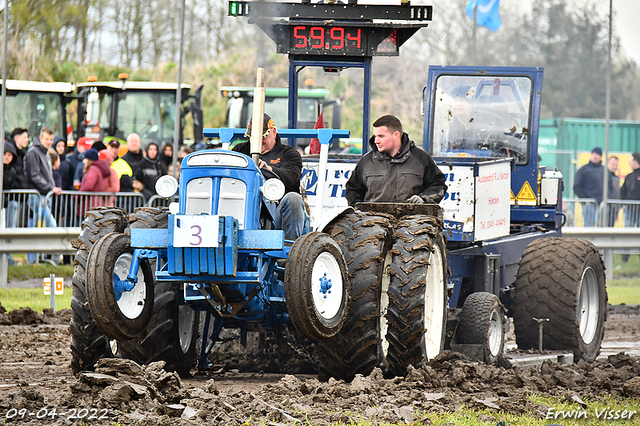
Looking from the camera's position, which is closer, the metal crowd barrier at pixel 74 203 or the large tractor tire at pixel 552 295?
the large tractor tire at pixel 552 295

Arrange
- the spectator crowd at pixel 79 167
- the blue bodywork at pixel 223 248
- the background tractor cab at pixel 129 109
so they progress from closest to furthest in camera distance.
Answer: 1. the blue bodywork at pixel 223 248
2. the spectator crowd at pixel 79 167
3. the background tractor cab at pixel 129 109

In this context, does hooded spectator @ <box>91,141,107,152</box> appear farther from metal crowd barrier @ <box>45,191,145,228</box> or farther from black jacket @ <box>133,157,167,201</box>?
metal crowd barrier @ <box>45,191,145,228</box>

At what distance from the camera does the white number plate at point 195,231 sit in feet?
22.1

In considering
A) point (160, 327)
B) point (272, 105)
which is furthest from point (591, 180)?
point (160, 327)

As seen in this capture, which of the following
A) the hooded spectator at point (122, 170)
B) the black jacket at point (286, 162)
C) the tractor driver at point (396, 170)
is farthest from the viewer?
the hooded spectator at point (122, 170)

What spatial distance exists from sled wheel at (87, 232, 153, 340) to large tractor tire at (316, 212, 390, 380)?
4.35 feet

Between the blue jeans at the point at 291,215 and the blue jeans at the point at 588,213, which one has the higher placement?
the blue jeans at the point at 291,215

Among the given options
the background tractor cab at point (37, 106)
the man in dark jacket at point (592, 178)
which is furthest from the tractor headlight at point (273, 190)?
the background tractor cab at point (37, 106)

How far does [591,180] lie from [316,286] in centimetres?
1420

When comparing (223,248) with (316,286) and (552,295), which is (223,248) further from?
(552,295)

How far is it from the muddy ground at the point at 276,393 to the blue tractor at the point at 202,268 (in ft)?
1.40

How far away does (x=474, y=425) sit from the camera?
6004mm

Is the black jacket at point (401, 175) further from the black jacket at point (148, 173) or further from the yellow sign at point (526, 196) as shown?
the black jacket at point (148, 173)

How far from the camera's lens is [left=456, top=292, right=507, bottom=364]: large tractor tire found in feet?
29.5
